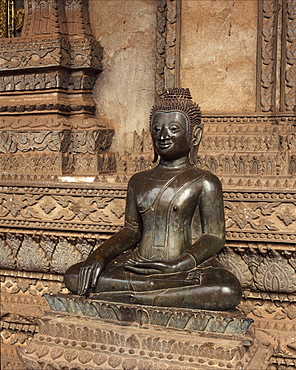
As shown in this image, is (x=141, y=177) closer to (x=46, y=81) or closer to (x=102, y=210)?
(x=102, y=210)

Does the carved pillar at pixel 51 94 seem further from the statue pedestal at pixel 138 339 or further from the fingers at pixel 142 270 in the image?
the statue pedestal at pixel 138 339

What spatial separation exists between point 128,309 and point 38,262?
1.85m

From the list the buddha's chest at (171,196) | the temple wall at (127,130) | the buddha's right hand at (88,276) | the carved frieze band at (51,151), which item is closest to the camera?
the buddha's right hand at (88,276)

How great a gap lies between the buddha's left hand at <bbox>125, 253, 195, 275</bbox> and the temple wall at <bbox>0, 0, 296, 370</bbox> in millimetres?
906

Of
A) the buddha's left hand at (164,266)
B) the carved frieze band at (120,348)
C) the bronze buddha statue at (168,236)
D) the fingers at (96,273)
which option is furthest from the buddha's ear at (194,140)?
the carved frieze band at (120,348)

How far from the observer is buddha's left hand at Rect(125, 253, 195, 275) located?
3.58 metres

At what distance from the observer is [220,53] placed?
18.0 ft

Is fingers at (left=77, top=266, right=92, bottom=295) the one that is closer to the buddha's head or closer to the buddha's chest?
the buddha's chest

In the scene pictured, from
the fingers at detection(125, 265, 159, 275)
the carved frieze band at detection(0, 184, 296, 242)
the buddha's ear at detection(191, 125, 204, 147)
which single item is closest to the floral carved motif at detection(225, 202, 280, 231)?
the carved frieze band at detection(0, 184, 296, 242)

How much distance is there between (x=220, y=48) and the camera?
550 centimetres

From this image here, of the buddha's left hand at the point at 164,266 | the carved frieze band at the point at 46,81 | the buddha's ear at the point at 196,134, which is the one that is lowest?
the buddha's left hand at the point at 164,266

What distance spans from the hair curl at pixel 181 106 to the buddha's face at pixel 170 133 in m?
0.03

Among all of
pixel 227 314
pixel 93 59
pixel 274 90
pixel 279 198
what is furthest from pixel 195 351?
pixel 93 59

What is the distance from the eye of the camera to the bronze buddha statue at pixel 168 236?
356cm
